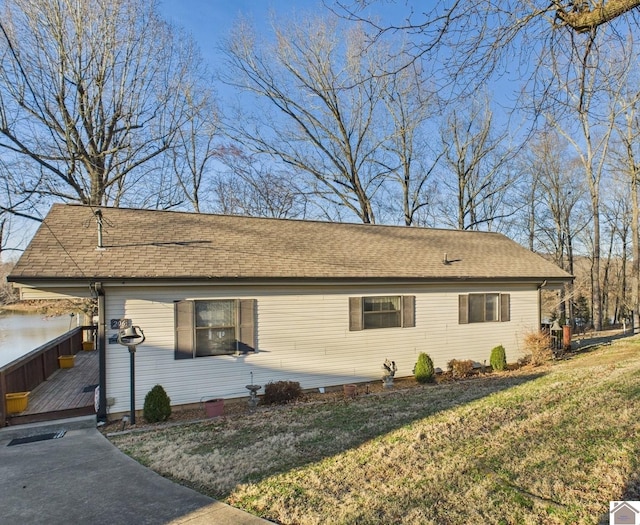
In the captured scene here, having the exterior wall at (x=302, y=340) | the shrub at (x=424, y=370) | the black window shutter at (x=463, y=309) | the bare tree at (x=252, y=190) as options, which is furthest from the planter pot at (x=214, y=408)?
the bare tree at (x=252, y=190)

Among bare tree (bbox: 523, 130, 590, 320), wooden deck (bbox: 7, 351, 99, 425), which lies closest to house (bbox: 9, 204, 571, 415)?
wooden deck (bbox: 7, 351, 99, 425)

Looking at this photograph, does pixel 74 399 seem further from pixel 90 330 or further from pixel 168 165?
pixel 168 165

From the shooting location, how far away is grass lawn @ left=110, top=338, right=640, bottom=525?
327cm

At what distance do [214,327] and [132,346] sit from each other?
171 cm

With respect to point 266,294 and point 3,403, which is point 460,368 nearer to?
point 266,294

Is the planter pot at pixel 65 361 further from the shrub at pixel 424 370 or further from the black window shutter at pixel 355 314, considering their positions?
the shrub at pixel 424 370

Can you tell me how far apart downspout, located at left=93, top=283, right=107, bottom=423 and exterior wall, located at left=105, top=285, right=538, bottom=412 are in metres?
0.09

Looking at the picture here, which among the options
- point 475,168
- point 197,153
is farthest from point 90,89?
point 475,168

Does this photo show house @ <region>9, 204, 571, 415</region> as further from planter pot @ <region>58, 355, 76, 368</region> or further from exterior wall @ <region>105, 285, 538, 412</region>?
planter pot @ <region>58, 355, 76, 368</region>

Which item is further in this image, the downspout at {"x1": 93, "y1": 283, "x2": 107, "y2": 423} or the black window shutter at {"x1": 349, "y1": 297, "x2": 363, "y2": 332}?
the black window shutter at {"x1": 349, "y1": 297, "x2": 363, "y2": 332}

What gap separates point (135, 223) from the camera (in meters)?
9.66

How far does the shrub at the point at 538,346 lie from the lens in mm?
11375

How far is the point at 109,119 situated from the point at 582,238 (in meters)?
30.5

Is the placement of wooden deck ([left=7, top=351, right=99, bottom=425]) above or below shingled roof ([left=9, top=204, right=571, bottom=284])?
below
